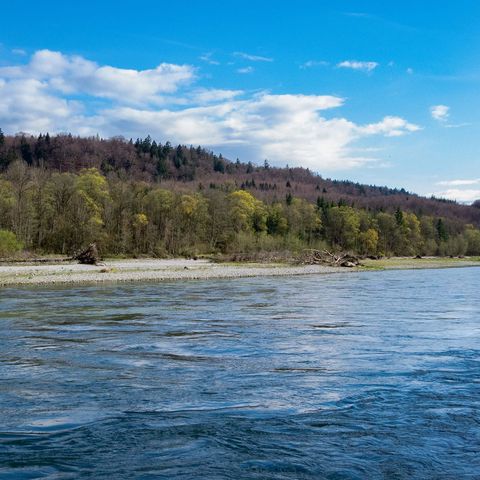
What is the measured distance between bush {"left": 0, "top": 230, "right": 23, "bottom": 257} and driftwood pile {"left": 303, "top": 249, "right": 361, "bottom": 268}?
3425cm

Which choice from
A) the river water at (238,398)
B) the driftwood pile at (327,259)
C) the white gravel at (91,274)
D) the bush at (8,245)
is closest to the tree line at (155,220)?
the bush at (8,245)

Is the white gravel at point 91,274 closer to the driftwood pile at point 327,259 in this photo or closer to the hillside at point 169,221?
the hillside at point 169,221

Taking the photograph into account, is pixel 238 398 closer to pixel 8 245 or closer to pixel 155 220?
pixel 8 245

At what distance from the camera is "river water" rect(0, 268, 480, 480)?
Answer: 291 inches

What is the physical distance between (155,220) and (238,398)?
266ft

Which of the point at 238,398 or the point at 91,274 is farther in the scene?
the point at 91,274

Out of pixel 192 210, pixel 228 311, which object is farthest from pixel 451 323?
pixel 192 210

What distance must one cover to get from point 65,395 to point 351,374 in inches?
234

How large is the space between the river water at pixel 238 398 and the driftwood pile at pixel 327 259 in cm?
5106

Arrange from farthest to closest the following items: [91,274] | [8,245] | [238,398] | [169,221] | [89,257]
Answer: [169,221] < [8,245] < [89,257] < [91,274] < [238,398]

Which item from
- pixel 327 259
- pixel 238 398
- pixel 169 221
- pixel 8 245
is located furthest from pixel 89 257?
pixel 238 398

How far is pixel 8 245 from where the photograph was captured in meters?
57.7

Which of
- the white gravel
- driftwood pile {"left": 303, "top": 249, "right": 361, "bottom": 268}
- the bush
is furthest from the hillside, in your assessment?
the white gravel

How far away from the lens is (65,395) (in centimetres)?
1051
